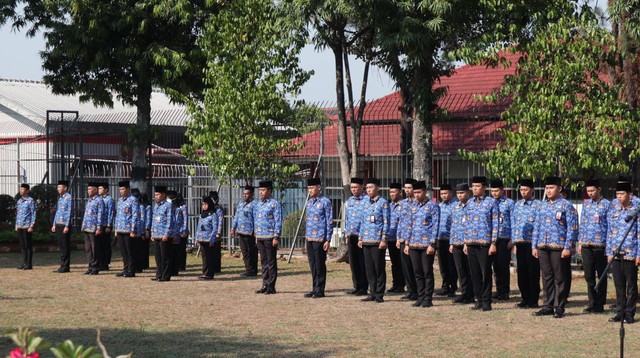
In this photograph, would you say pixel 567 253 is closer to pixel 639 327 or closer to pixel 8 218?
pixel 639 327

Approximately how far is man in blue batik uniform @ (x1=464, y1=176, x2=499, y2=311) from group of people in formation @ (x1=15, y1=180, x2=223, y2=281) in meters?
5.99

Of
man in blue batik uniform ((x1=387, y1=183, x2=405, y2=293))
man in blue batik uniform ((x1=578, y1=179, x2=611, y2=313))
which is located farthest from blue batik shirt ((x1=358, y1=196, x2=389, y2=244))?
man in blue batik uniform ((x1=578, y1=179, x2=611, y2=313))

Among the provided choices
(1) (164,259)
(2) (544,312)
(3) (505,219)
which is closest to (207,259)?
(1) (164,259)

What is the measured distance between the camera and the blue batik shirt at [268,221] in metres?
16.3

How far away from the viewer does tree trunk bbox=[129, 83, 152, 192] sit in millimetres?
26328

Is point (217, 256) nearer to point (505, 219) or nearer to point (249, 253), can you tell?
point (249, 253)

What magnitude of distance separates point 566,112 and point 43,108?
2477 cm

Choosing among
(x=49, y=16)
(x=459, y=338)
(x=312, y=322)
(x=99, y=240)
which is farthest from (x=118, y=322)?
(x=49, y=16)

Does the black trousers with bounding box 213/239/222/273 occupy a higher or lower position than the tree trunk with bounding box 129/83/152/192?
lower

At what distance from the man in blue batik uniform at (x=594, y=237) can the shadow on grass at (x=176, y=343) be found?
4.70 m

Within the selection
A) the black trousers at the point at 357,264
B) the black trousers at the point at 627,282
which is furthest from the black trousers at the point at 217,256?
the black trousers at the point at 627,282

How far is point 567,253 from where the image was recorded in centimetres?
1304

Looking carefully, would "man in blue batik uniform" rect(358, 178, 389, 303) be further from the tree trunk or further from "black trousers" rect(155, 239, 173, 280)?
the tree trunk

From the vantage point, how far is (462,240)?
47.0 feet
